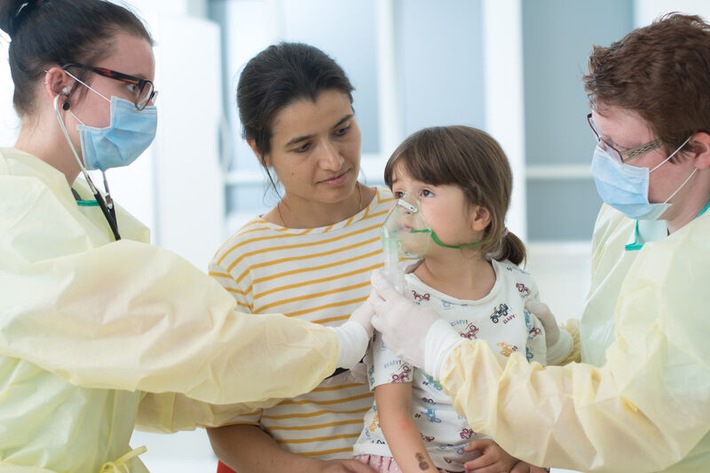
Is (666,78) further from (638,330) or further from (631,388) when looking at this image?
(631,388)

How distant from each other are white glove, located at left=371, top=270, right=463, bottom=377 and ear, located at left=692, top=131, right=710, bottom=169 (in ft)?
1.87

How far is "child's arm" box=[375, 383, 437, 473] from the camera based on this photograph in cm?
161

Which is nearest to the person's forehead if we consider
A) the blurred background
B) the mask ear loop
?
the mask ear loop

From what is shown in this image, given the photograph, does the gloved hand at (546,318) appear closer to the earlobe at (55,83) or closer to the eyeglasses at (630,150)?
the eyeglasses at (630,150)

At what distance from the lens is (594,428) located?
1462mm

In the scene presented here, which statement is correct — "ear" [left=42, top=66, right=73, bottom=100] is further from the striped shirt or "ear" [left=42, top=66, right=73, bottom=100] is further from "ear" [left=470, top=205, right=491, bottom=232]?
"ear" [left=470, top=205, right=491, bottom=232]

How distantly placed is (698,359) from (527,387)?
301 millimetres

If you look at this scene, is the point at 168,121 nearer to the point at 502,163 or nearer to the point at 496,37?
the point at 496,37

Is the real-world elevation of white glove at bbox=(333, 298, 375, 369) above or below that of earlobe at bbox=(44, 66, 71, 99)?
below

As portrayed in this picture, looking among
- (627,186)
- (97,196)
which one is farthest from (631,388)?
(97,196)

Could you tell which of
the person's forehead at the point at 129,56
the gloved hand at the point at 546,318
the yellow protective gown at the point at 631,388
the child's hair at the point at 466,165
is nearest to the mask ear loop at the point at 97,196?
the person's forehead at the point at 129,56

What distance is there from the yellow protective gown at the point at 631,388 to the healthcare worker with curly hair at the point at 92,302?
305 mm

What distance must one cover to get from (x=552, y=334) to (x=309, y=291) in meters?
0.59

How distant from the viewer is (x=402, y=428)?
1639 mm
